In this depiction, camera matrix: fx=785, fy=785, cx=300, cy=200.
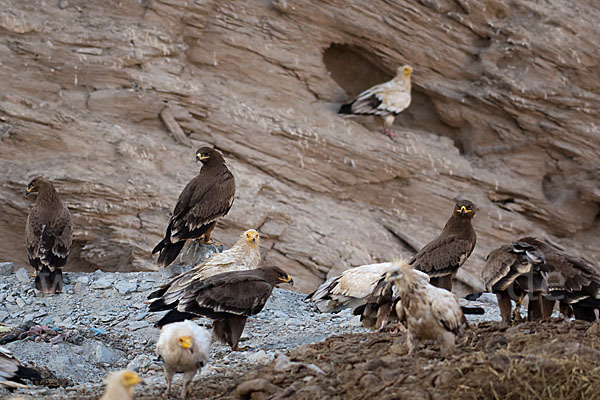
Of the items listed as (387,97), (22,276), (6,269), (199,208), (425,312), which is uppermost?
(425,312)

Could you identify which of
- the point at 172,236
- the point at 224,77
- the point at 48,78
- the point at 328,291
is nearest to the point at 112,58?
the point at 48,78

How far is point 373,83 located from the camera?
63.3 feet

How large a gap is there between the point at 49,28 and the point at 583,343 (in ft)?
42.7

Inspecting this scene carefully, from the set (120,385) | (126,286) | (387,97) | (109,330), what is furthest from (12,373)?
(387,97)

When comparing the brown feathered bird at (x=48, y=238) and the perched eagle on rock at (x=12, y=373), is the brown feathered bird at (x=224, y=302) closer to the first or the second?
the perched eagle on rock at (x=12, y=373)

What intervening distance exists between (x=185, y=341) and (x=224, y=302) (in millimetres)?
1903

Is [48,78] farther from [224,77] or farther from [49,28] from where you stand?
[224,77]

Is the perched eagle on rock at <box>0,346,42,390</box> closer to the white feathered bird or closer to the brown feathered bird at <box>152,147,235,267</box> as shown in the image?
the brown feathered bird at <box>152,147,235,267</box>

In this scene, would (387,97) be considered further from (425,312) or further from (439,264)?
(425,312)

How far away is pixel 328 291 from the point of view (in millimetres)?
10523

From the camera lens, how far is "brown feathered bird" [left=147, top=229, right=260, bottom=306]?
8505 mm

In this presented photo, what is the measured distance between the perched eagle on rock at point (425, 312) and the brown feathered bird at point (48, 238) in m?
6.15

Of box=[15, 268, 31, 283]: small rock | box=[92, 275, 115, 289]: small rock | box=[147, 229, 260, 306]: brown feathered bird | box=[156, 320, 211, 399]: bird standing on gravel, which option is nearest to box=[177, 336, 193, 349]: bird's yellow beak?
box=[156, 320, 211, 399]: bird standing on gravel

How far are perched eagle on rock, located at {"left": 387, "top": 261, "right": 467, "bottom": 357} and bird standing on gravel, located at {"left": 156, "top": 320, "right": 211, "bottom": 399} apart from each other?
161 centimetres
